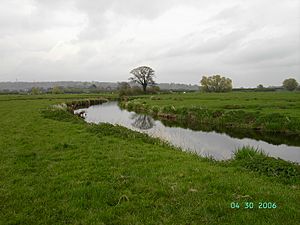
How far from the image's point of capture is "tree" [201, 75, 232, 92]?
12138cm

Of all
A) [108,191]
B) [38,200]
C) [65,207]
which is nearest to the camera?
[65,207]

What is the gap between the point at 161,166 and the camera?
11.2 meters

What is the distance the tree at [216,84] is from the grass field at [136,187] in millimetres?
112645

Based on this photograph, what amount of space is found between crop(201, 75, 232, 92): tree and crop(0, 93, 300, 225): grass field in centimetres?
11264

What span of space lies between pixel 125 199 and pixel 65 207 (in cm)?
163

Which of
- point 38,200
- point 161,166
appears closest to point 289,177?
point 161,166

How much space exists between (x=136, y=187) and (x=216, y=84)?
119793 mm

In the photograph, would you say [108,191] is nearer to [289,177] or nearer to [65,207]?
[65,207]

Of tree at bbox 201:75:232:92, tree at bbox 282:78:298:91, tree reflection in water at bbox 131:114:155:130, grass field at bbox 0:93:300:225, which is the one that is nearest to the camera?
grass field at bbox 0:93:300:225

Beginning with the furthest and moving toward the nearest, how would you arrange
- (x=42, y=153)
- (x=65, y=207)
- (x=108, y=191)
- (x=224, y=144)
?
(x=224, y=144) → (x=42, y=153) → (x=108, y=191) → (x=65, y=207)

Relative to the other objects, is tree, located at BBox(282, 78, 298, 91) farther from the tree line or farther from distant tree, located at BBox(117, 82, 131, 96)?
distant tree, located at BBox(117, 82, 131, 96)
